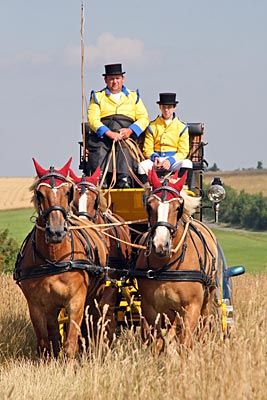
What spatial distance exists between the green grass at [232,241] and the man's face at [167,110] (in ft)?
83.5

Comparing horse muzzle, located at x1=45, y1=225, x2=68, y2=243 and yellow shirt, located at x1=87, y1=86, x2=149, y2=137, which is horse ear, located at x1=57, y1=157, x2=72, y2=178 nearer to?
horse muzzle, located at x1=45, y1=225, x2=68, y2=243

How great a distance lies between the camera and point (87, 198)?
30.1 feet

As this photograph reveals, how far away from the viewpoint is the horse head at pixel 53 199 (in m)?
7.55

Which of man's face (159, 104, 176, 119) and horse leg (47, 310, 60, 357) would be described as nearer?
horse leg (47, 310, 60, 357)

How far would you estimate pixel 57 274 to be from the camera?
7910 mm

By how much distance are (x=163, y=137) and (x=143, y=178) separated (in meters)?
0.52

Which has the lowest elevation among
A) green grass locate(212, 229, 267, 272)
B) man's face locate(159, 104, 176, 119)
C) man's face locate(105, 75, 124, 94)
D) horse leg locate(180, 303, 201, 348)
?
green grass locate(212, 229, 267, 272)

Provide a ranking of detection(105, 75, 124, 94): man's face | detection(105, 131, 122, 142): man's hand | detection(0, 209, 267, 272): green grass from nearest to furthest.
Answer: detection(105, 131, 122, 142): man's hand, detection(105, 75, 124, 94): man's face, detection(0, 209, 267, 272): green grass

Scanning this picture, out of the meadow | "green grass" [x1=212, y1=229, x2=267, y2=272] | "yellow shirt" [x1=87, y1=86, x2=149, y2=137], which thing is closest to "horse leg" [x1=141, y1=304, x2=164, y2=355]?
the meadow

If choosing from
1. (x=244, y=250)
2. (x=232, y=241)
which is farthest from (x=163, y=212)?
(x=232, y=241)

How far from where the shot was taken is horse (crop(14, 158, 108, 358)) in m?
7.70

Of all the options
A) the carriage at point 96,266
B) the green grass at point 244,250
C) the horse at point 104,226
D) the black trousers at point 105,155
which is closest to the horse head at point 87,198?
the horse at point 104,226

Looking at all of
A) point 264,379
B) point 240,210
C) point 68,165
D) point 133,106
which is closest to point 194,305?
point 68,165

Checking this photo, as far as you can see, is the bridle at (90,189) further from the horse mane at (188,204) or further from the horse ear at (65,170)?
the horse mane at (188,204)
